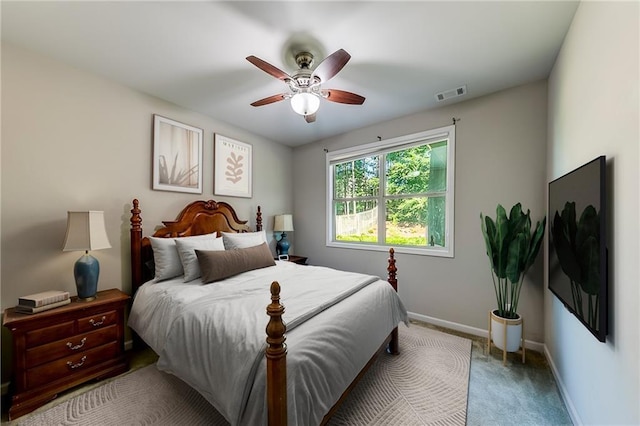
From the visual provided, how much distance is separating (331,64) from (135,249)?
99.6 inches

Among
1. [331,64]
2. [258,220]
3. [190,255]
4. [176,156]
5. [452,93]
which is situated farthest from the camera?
[258,220]

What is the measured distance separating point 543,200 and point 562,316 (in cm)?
109

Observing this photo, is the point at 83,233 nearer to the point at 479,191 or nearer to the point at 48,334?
the point at 48,334

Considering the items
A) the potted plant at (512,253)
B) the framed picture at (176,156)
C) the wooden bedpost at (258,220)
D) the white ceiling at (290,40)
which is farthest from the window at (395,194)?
the framed picture at (176,156)

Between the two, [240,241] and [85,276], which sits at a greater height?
[240,241]

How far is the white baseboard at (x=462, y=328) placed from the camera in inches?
92.9

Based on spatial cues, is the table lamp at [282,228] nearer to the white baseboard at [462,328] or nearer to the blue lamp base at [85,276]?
the white baseboard at [462,328]

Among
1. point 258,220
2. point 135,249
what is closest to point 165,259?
point 135,249

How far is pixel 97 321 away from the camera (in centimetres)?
193

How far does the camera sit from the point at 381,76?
2.27 metres

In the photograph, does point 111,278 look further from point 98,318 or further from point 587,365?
point 587,365

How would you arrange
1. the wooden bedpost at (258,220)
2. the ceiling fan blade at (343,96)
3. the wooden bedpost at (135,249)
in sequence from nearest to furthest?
the ceiling fan blade at (343,96) < the wooden bedpost at (135,249) < the wooden bedpost at (258,220)

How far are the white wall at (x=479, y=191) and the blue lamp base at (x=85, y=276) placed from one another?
3.04m

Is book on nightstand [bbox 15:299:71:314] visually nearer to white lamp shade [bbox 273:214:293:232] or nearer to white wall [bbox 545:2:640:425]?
white lamp shade [bbox 273:214:293:232]
